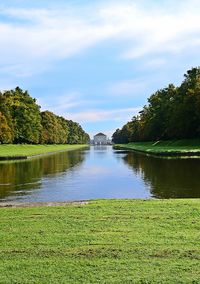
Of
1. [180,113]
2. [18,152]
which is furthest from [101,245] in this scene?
[180,113]

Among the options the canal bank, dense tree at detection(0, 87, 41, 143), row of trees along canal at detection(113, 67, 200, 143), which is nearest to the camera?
the canal bank

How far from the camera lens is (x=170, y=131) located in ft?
277

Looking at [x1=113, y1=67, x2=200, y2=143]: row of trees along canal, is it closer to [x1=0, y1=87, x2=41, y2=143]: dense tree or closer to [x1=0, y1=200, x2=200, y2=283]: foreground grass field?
[x1=0, y1=87, x2=41, y2=143]: dense tree

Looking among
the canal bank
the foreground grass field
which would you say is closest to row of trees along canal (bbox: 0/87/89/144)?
the canal bank

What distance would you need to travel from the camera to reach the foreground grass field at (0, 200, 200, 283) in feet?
20.8

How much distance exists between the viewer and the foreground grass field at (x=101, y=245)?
633cm

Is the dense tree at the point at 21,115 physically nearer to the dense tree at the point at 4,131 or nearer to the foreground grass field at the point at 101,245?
the dense tree at the point at 4,131

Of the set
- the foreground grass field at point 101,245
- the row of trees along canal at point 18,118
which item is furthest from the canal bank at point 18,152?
the foreground grass field at point 101,245

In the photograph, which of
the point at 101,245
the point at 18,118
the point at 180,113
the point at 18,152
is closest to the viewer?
the point at 101,245

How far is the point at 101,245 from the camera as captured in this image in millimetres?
7844

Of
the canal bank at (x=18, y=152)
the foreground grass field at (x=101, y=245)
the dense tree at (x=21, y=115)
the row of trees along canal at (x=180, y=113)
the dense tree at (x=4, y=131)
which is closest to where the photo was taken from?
the foreground grass field at (x=101, y=245)

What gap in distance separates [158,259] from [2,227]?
13.0 feet

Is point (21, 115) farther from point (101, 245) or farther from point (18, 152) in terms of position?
point (101, 245)

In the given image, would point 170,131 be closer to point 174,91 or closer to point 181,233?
point 174,91
